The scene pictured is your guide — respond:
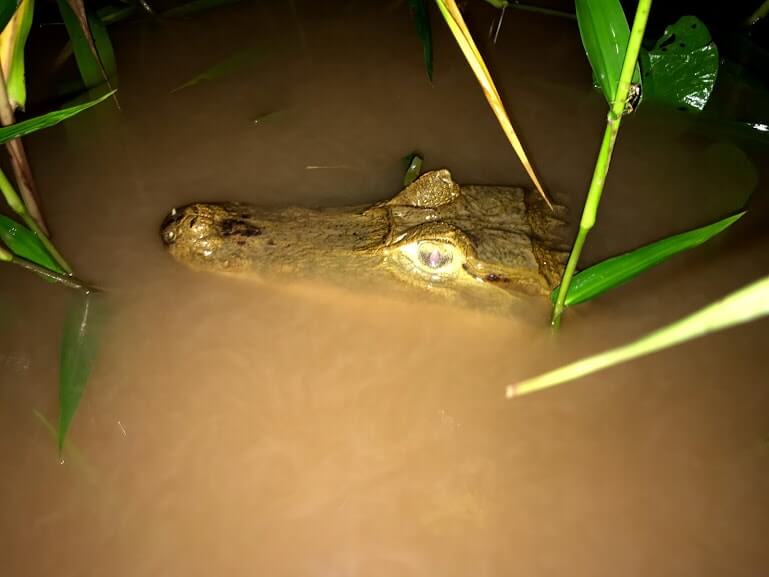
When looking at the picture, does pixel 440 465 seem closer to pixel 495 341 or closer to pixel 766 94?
pixel 495 341

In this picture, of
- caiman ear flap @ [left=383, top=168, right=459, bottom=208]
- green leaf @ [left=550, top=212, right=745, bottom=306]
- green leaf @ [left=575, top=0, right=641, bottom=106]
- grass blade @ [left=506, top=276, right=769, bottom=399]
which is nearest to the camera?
grass blade @ [left=506, top=276, right=769, bottom=399]

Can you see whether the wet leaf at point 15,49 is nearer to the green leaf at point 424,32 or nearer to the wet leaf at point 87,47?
the wet leaf at point 87,47

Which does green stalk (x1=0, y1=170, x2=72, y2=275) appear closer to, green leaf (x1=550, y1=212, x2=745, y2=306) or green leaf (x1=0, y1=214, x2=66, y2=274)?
green leaf (x1=0, y1=214, x2=66, y2=274)

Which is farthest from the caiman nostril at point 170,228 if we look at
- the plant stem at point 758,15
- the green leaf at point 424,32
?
the plant stem at point 758,15

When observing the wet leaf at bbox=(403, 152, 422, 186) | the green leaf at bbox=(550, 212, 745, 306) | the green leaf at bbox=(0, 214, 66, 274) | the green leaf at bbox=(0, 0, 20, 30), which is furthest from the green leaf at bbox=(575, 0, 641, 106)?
the green leaf at bbox=(0, 214, 66, 274)

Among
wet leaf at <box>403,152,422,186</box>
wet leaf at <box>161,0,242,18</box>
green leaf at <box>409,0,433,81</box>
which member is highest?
wet leaf at <box>161,0,242,18</box>

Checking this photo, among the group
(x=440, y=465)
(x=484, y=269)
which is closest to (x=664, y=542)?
(x=440, y=465)

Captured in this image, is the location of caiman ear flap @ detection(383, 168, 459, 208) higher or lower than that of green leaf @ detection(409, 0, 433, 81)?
lower
